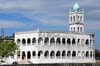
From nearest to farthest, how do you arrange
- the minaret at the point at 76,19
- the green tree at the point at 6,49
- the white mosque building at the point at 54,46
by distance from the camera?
the green tree at the point at 6,49, the white mosque building at the point at 54,46, the minaret at the point at 76,19

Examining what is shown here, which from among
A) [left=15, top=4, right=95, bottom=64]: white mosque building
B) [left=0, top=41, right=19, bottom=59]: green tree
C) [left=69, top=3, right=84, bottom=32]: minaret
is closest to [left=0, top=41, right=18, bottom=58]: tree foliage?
[left=0, top=41, right=19, bottom=59]: green tree

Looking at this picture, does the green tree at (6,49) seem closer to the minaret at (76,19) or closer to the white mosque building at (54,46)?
the white mosque building at (54,46)

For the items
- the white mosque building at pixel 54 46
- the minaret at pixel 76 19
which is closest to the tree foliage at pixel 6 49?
the white mosque building at pixel 54 46

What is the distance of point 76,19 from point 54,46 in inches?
684

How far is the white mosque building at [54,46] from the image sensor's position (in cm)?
8519

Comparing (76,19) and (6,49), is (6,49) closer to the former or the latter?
(6,49)

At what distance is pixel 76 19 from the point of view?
331 feet

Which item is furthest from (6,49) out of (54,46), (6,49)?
(54,46)

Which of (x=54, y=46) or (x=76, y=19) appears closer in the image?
(x=54, y=46)

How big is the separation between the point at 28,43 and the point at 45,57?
6312mm

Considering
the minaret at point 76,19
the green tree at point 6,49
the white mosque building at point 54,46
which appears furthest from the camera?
the minaret at point 76,19

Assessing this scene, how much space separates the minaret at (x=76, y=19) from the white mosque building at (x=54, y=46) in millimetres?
6429

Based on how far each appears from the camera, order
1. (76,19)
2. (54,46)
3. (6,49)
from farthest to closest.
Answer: (76,19) → (54,46) → (6,49)

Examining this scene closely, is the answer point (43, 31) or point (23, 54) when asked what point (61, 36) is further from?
point (23, 54)
